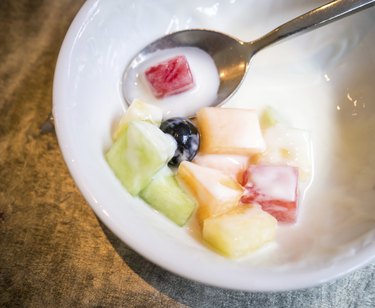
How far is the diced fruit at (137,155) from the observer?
0.79 meters

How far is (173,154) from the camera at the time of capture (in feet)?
2.90

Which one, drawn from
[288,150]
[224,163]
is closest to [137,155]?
[224,163]

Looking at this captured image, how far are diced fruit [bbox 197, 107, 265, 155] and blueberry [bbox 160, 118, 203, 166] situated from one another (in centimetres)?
3

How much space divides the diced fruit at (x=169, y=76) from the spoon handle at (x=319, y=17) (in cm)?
19

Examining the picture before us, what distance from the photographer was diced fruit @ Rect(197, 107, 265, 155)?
91 centimetres

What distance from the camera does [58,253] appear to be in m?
0.92

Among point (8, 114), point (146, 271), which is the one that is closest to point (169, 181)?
point (146, 271)

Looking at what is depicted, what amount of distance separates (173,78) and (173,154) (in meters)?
0.20

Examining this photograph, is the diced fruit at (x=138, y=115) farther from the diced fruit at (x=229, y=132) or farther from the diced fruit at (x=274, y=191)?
the diced fruit at (x=274, y=191)

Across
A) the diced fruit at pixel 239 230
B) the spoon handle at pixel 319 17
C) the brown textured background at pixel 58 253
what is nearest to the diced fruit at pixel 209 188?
the diced fruit at pixel 239 230

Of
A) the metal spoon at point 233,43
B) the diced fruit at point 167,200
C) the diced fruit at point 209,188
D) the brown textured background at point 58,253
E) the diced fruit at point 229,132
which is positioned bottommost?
the brown textured background at point 58,253

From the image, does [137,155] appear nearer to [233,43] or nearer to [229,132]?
[229,132]

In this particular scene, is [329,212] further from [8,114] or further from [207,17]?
[8,114]

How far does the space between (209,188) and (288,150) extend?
228mm
